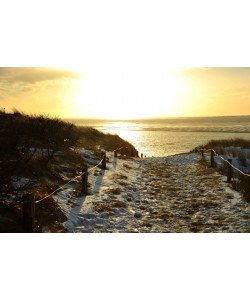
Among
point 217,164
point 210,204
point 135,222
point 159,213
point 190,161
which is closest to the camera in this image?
point 135,222

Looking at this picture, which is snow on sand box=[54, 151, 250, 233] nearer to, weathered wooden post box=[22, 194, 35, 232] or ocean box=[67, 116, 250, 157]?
weathered wooden post box=[22, 194, 35, 232]

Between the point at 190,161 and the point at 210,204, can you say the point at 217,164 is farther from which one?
the point at 210,204

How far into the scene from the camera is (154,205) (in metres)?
10.0

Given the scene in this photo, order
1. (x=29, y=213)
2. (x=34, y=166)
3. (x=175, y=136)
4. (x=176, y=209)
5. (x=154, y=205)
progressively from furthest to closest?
(x=175, y=136)
(x=34, y=166)
(x=154, y=205)
(x=176, y=209)
(x=29, y=213)

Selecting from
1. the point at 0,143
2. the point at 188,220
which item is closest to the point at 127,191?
the point at 188,220

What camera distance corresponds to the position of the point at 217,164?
1741cm

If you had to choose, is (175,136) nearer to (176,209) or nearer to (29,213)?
(176,209)

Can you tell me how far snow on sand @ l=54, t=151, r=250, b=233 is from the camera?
26.3 ft

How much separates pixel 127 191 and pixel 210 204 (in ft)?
9.70

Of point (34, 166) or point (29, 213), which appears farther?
point (34, 166)

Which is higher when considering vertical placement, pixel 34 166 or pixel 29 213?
pixel 34 166

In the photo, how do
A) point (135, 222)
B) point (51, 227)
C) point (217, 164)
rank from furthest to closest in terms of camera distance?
point (217, 164) → point (135, 222) → point (51, 227)

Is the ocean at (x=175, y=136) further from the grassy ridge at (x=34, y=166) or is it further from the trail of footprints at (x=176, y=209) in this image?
the trail of footprints at (x=176, y=209)

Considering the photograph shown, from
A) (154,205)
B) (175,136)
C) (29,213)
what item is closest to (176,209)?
(154,205)
